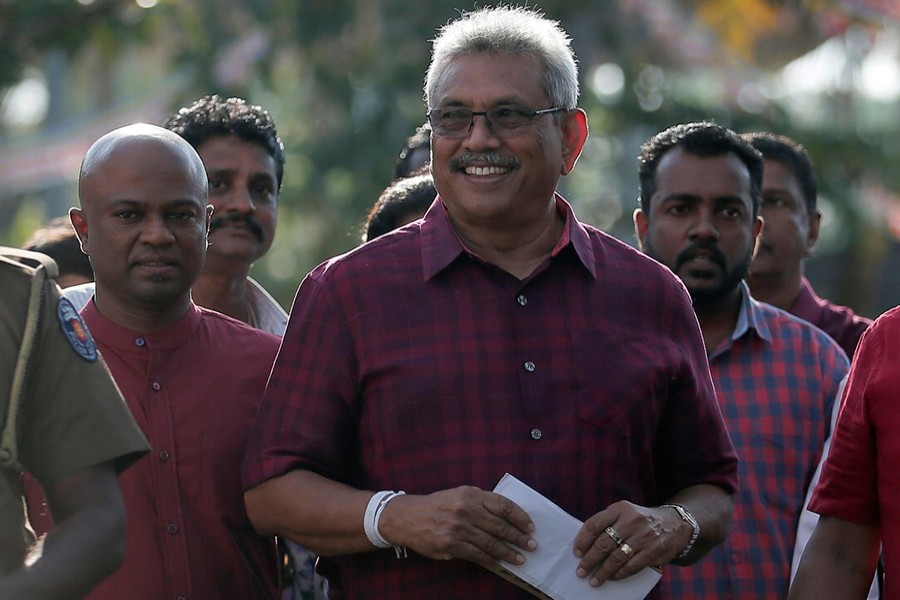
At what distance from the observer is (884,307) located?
901 inches

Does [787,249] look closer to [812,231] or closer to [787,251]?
[787,251]

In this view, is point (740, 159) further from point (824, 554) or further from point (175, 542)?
point (175, 542)

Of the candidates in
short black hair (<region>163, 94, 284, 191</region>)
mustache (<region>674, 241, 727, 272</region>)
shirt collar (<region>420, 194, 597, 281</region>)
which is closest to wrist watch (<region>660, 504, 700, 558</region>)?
shirt collar (<region>420, 194, 597, 281</region>)

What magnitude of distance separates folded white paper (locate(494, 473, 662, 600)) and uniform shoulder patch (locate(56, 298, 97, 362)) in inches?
41.8

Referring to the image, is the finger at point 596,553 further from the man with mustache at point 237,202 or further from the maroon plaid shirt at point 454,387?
the man with mustache at point 237,202

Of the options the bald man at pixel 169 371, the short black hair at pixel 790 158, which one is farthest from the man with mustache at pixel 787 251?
the bald man at pixel 169 371

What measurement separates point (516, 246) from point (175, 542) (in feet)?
3.63

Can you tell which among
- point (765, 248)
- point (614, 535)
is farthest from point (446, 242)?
point (765, 248)

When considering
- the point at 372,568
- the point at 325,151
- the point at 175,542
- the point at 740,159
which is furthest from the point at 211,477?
the point at 325,151

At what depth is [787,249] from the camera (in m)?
6.34

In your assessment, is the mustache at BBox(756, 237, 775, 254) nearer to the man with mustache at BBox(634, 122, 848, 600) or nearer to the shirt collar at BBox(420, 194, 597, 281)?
the man with mustache at BBox(634, 122, 848, 600)

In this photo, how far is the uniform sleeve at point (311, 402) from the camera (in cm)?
396

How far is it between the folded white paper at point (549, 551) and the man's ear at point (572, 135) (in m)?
0.91

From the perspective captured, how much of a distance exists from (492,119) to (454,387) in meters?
0.66
